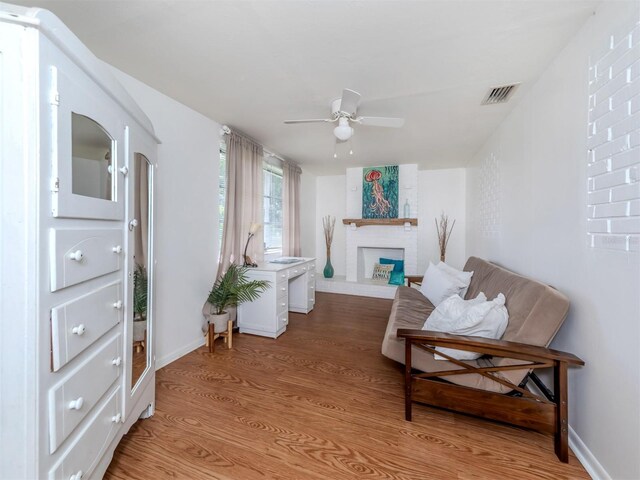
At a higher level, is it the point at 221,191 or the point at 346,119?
the point at 346,119

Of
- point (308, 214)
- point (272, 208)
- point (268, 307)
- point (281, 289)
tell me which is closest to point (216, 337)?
point (268, 307)

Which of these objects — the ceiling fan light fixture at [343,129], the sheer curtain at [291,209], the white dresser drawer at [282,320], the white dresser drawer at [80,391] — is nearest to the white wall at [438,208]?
the sheer curtain at [291,209]

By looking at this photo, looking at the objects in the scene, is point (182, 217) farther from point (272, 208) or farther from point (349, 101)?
point (272, 208)

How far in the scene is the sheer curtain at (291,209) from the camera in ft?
13.9

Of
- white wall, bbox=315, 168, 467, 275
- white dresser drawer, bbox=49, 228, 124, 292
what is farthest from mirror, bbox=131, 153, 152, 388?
white wall, bbox=315, 168, 467, 275

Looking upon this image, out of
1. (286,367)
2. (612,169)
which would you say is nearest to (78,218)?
(286,367)

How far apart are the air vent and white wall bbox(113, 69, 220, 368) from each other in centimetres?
260

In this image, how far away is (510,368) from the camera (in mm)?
1384

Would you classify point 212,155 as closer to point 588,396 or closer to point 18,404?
point 18,404

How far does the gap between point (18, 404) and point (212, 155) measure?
245 cm

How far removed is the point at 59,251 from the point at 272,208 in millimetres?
3430

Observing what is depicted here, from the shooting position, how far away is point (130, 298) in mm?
1283

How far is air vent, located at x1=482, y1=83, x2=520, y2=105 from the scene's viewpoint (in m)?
2.04

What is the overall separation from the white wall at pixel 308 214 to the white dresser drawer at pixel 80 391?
12.8ft
